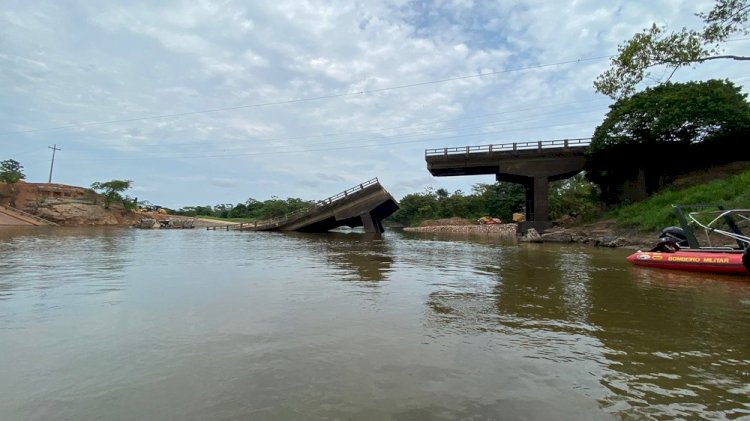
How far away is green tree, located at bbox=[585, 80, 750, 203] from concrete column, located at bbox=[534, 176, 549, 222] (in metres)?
3.92

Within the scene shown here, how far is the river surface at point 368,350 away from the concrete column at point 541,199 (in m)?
24.8

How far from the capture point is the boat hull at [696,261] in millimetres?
10859

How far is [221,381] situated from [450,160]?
3408 centimetres

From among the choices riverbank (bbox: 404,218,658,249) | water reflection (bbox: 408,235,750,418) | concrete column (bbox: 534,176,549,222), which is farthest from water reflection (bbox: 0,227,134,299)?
concrete column (bbox: 534,176,549,222)

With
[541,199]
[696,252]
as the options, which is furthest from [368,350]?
[541,199]

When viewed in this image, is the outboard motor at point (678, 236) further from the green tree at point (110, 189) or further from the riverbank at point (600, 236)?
the green tree at point (110, 189)

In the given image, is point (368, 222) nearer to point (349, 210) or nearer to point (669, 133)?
point (349, 210)

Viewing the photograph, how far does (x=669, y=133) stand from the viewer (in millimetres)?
26547

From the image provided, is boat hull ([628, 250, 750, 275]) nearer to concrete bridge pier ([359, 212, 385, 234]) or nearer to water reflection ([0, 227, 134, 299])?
water reflection ([0, 227, 134, 299])

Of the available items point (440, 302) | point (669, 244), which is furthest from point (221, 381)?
point (669, 244)

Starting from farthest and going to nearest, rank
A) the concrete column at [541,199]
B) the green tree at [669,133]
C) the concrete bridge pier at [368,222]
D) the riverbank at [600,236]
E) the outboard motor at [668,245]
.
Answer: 1. the concrete bridge pier at [368,222]
2. the concrete column at [541,199]
3. the green tree at [669,133]
4. the riverbank at [600,236]
5. the outboard motor at [668,245]

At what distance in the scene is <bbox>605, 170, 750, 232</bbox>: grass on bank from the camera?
19700 millimetres

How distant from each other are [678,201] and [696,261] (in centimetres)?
1434

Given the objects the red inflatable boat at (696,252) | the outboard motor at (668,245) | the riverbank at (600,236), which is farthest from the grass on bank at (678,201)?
the outboard motor at (668,245)
